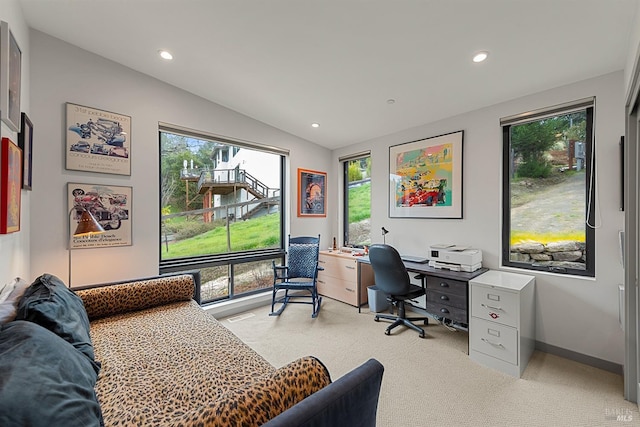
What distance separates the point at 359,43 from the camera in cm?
208

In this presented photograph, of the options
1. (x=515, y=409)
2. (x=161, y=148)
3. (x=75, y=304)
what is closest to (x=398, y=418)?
(x=515, y=409)

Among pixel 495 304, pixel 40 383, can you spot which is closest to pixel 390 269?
pixel 495 304

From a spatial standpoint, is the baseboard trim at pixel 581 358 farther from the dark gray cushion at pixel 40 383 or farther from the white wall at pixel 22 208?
the white wall at pixel 22 208

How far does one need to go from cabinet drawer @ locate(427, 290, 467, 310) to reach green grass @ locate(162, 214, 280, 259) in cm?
233

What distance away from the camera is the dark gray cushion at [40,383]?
0.70 m

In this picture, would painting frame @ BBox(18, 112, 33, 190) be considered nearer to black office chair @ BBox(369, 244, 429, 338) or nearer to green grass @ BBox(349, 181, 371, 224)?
black office chair @ BBox(369, 244, 429, 338)

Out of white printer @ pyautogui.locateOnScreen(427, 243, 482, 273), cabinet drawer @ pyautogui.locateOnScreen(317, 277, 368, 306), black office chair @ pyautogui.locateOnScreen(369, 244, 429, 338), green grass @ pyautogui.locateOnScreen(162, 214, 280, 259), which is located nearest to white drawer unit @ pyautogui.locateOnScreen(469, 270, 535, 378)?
white printer @ pyautogui.locateOnScreen(427, 243, 482, 273)

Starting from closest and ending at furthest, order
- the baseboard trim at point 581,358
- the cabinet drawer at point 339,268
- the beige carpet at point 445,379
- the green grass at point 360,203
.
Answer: the beige carpet at point 445,379 → the baseboard trim at point 581,358 → the cabinet drawer at point 339,268 → the green grass at point 360,203

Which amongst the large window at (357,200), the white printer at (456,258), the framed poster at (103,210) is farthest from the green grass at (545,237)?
the framed poster at (103,210)

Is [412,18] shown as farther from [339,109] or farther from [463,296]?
[463,296]

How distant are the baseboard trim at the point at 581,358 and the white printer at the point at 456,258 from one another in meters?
0.89

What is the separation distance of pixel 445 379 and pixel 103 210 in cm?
343

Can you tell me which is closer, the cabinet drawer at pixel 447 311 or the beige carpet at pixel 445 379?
the beige carpet at pixel 445 379

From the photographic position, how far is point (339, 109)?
127 inches
